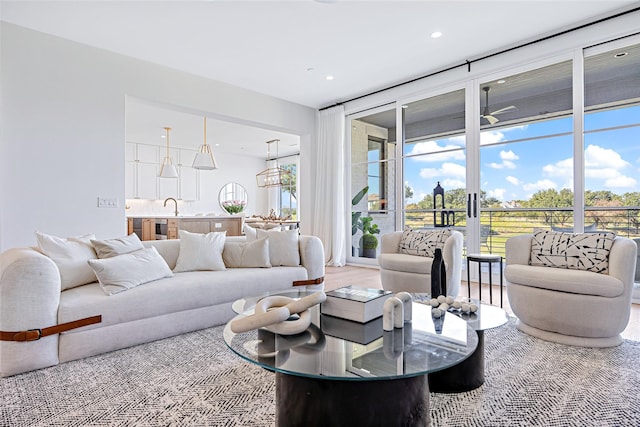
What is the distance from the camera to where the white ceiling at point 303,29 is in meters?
3.29

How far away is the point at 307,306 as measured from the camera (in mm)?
1613

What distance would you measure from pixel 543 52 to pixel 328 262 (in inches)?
166

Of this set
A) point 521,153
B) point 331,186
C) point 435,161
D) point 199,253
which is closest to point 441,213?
point 435,161

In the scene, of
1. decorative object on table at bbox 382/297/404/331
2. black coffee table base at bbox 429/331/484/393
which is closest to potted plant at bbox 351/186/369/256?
black coffee table base at bbox 429/331/484/393

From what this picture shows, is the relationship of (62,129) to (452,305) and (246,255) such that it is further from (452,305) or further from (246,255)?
(452,305)

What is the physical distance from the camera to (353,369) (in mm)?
1208

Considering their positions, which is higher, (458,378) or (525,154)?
(525,154)

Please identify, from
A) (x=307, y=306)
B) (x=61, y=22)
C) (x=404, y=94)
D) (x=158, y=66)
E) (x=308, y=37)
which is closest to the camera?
(x=307, y=306)

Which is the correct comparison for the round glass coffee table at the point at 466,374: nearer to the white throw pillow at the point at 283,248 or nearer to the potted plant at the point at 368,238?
the white throw pillow at the point at 283,248

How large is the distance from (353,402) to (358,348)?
200 mm

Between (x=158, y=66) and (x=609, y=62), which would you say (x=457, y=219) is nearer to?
(x=609, y=62)

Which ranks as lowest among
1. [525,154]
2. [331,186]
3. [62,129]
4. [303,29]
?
[331,186]

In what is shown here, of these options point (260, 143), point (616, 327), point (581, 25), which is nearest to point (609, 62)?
point (581, 25)

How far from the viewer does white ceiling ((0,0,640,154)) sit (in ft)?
10.8
